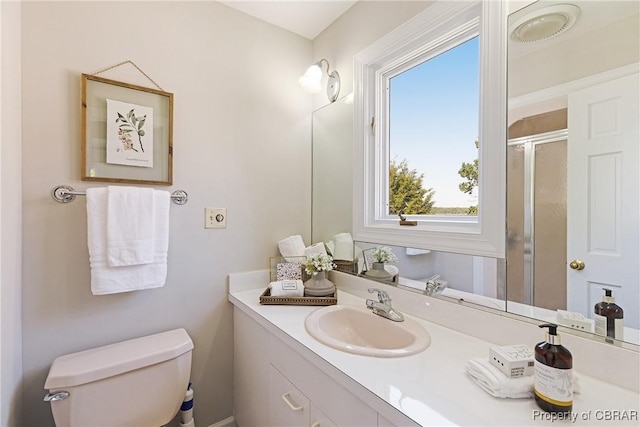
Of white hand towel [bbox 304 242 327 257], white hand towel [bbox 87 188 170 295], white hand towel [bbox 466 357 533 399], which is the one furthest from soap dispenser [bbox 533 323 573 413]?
white hand towel [bbox 87 188 170 295]

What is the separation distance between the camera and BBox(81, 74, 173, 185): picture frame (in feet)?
3.92

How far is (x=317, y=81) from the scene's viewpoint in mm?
1669

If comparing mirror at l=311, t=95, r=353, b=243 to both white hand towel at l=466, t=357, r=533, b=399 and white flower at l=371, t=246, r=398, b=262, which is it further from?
white hand towel at l=466, t=357, r=533, b=399

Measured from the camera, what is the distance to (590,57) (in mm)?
819

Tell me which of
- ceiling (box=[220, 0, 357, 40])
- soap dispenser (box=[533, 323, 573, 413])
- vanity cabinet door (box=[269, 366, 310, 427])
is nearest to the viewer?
soap dispenser (box=[533, 323, 573, 413])

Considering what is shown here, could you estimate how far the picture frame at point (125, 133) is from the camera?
120 cm

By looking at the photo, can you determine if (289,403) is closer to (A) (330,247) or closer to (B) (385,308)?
(B) (385,308)

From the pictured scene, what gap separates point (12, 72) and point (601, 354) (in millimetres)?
1984

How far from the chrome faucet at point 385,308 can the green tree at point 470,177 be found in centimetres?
49

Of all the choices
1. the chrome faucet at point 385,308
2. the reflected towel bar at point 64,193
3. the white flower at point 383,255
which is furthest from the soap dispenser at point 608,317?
the reflected towel bar at point 64,193

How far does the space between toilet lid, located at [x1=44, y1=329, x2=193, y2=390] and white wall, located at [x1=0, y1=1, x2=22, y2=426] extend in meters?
0.11

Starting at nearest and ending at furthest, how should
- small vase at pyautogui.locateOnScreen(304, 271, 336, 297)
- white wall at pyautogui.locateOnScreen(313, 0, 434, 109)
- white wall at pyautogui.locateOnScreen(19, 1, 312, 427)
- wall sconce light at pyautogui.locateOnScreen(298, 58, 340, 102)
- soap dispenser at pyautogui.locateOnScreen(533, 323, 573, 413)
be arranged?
soap dispenser at pyautogui.locateOnScreen(533, 323, 573, 413)
white wall at pyautogui.locateOnScreen(19, 1, 312, 427)
white wall at pyautogui.locateOnScreen(313, 0, 434, 109)
small vase at pyautogui.locateOnScreen(304, 271, 336, 297)
wall sconce light at pyautogui.locateOnScreen(298, 58, 340, 102)

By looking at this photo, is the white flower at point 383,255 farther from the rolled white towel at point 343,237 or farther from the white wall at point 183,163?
the white wall at point 183,163

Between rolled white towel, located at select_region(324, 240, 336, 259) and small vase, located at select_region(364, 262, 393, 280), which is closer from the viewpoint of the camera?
small vase, located at select_region(364, 262, 393, 280)
